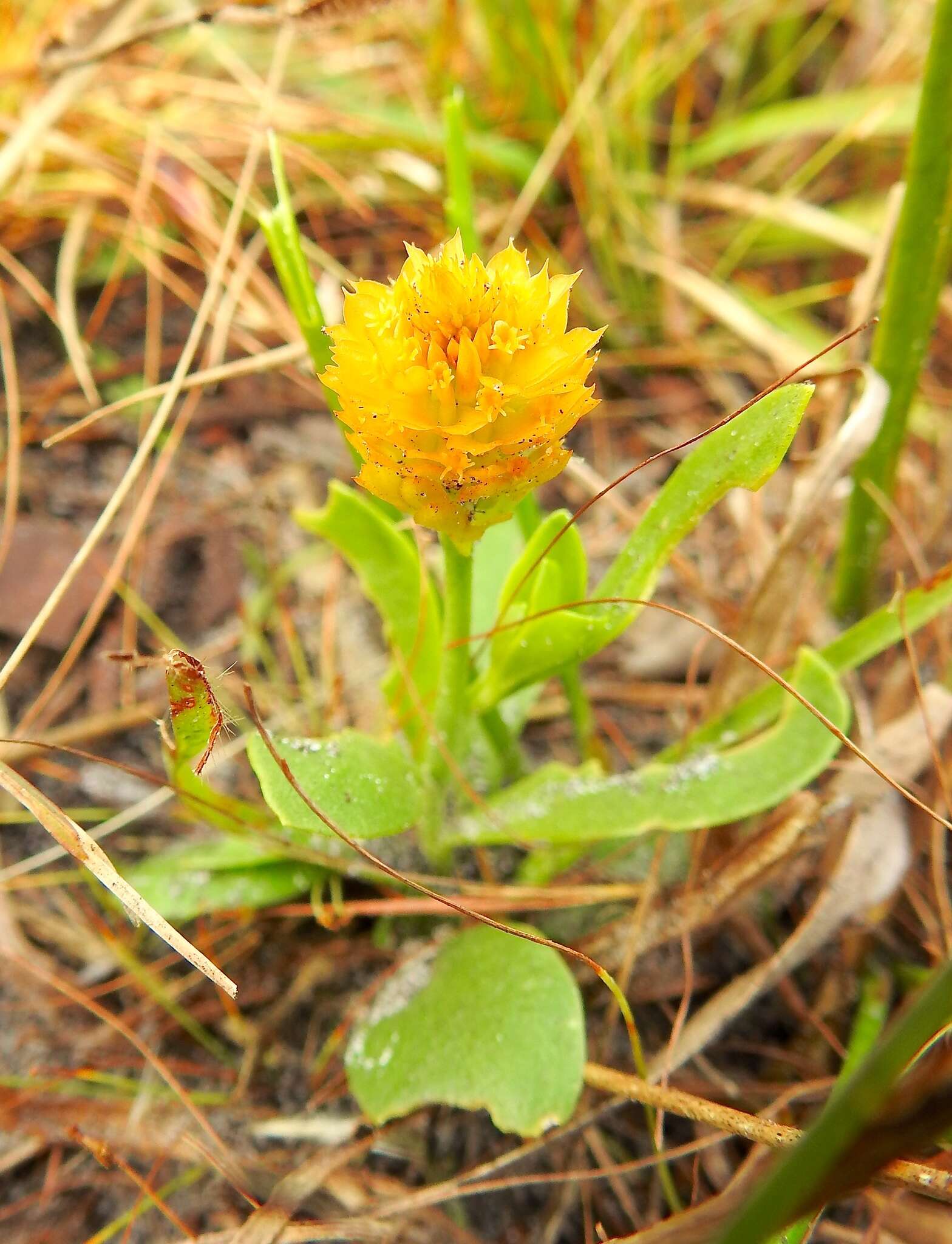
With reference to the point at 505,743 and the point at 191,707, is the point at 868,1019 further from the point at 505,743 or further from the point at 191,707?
the point at 191,707

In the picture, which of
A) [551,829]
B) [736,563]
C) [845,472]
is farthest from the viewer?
[736,563]

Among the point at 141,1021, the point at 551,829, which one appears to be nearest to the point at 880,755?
the point at 551,829

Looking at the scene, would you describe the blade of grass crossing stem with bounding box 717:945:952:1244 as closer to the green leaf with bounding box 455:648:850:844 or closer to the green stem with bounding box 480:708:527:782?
the green leaf with bounding box 455:648:850:844

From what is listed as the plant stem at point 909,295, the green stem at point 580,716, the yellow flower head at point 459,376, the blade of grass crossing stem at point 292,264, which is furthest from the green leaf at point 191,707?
the plant stem at point 909,295

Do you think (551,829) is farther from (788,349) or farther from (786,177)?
(786,177)

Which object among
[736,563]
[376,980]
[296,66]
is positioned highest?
[296,66]

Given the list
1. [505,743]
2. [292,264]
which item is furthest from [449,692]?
[292,264]

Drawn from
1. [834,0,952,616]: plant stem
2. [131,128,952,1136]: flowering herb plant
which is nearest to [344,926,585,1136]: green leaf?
[131,128,952,1136]: flowering herb plant
